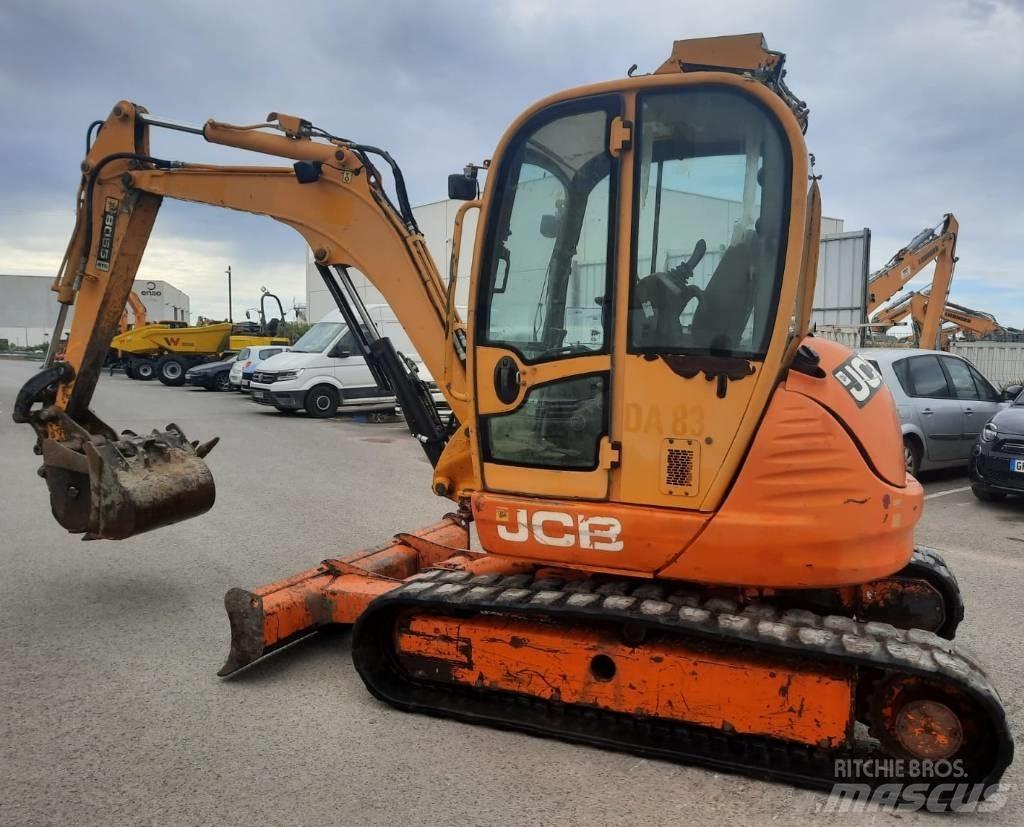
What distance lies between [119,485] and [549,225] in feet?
10.3

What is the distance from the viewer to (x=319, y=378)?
55.5ft

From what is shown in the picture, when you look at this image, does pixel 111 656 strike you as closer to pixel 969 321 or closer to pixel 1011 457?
pixel 1011 457

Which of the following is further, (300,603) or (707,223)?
(300,603)

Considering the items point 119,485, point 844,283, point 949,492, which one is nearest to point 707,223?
point 119,485

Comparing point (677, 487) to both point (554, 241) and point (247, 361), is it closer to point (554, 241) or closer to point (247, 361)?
point (554, 241)

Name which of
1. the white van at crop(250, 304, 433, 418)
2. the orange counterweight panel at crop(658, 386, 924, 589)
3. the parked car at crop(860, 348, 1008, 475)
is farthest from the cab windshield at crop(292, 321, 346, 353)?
the orange counterweight panel at crop(658, 386, 924, 589)

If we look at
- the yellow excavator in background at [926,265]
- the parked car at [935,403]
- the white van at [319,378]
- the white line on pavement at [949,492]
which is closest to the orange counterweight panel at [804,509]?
the parked car at [935,403]

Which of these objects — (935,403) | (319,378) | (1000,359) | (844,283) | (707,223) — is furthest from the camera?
(1000,359)

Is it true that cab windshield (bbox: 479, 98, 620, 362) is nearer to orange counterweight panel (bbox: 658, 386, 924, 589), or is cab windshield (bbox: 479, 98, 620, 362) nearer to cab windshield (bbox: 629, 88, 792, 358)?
cab windshield (bbox: 629, 88, 792, 358)

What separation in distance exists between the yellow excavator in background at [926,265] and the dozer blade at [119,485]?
1622 cm

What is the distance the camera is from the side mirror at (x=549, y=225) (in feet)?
12.3

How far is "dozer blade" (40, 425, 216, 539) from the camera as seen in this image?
4910 millimetres

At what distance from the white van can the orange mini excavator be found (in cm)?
1295

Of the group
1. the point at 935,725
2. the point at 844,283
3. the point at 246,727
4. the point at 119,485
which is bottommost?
the point at 246,727
